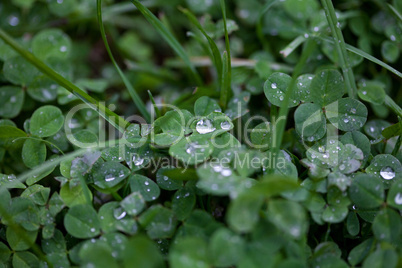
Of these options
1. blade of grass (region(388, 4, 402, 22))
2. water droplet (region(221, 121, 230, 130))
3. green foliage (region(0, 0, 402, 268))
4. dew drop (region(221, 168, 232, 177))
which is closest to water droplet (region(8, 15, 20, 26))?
green foliage (region(0, 0, 402, 268))

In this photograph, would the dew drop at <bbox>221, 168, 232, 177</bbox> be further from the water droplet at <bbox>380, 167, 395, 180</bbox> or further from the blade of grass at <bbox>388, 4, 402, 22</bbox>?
the blade of grass at <bbox>388, 4, 402, 22</bbox>

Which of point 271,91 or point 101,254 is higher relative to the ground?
point 271,91

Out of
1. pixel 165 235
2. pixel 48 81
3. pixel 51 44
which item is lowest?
pixel 165 235

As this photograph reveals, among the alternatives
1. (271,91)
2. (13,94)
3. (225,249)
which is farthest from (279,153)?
(13,94)

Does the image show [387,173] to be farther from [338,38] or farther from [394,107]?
[338,38]

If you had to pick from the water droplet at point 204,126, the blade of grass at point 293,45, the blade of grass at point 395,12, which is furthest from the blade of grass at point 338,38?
the water droplet at point 204,126

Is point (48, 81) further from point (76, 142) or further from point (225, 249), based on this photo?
point (225, 249)

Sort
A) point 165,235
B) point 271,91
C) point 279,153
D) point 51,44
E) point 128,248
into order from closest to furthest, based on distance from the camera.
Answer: point 128,248
point 165,235
point 279,153
point 271,91
point 51,44

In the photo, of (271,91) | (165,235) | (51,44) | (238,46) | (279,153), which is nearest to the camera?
(165,235)

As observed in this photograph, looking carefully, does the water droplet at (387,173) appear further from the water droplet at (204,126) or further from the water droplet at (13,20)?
the water droplet at (13,20)
